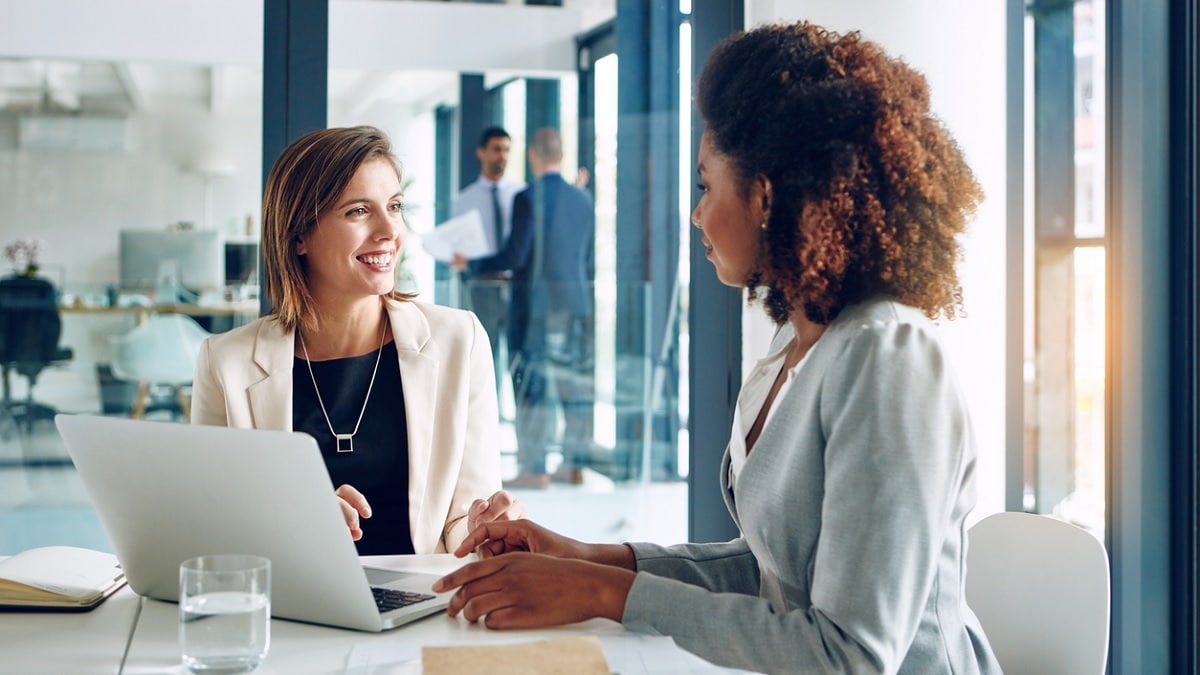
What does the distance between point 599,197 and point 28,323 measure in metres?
1.58

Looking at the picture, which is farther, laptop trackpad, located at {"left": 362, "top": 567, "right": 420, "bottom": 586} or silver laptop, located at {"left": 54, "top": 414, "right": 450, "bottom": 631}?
laptop trackpad, located at {"left": 362, "top": 567, "right": 420, "bottom": 586}

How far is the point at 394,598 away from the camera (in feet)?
4.56

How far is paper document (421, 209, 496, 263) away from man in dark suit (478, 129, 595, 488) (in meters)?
0.06

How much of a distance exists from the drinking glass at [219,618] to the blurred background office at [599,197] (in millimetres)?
1815

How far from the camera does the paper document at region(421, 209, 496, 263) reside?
3189mm

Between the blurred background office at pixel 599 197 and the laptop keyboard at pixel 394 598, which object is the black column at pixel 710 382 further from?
the laptop keyboard at pixel 394 598

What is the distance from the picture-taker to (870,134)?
125cm

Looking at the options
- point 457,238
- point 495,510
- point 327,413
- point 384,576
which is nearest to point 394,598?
point 384,576

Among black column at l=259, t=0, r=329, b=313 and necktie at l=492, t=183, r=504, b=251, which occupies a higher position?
black column at l=259, t=0, r=329, b=313

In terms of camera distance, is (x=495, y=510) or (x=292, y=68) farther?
(x=292, y=68)

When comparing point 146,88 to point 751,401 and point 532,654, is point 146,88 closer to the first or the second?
point 751,401

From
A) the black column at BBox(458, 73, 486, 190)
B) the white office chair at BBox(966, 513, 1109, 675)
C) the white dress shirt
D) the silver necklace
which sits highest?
the black column at BBox(458, 73, 486, 190)

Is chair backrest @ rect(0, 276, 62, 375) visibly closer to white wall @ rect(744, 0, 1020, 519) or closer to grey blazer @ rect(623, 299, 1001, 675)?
white wall @ rect(744, 0, 1020, 519)
